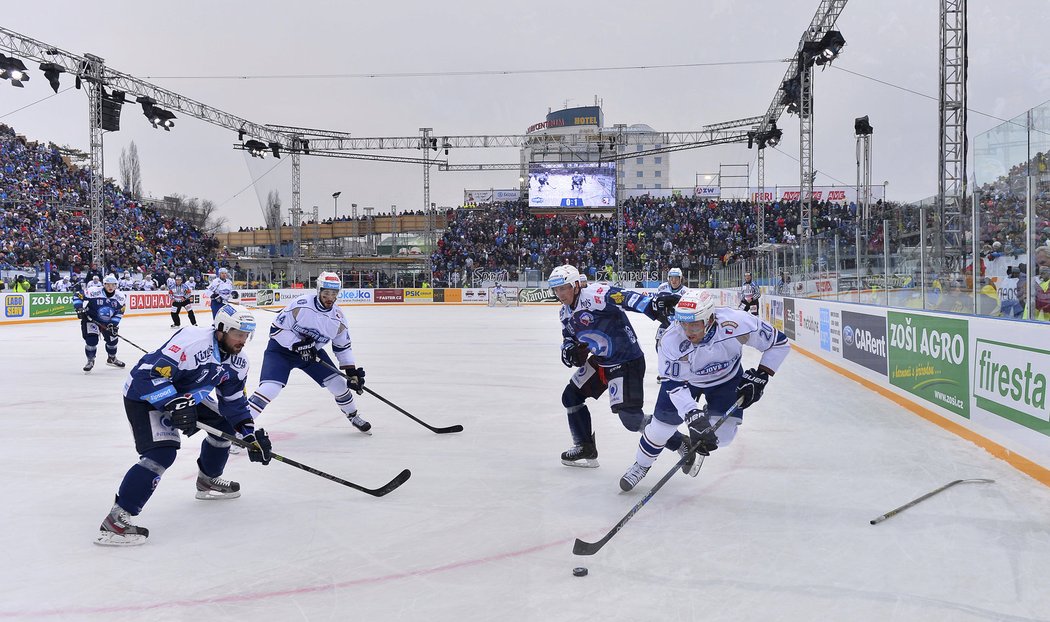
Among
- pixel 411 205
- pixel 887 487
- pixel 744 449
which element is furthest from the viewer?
pixel 411 205

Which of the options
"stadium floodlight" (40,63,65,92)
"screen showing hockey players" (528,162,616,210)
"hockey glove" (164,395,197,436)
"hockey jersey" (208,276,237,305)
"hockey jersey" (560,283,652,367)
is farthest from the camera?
"screen showing hockey players" (528,162,616,210)

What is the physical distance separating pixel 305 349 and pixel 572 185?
30872 mm

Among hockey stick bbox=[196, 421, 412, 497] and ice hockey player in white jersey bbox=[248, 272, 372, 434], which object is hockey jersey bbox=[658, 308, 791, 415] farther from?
ice hockey player in white jersey bbox=[248, 272, 372, 434]

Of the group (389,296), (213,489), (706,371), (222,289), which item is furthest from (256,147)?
(706,371)

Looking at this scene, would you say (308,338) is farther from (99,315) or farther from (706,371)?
(99,315)

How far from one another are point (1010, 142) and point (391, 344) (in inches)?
432

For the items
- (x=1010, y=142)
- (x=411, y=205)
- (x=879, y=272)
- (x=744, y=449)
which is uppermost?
(x=411, y=205)

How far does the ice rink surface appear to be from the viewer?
2875mm

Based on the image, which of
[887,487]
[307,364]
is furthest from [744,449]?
[307,364]

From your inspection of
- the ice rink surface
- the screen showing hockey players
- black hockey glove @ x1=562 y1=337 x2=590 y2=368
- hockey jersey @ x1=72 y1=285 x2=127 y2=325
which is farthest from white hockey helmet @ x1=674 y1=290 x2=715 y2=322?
the screen showing hockey players

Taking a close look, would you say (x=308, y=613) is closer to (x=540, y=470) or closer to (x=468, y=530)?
(x=468, y=530)

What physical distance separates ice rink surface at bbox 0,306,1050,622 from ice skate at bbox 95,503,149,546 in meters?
0.06

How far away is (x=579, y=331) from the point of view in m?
4.96

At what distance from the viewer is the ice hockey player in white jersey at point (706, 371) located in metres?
4.21
